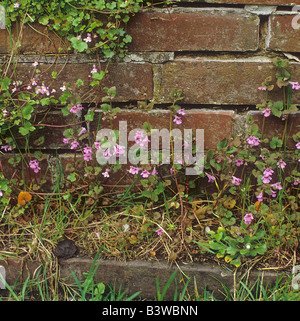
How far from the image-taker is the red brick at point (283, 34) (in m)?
1.36

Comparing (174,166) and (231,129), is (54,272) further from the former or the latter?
(231,129)

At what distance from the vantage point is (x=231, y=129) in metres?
1.46

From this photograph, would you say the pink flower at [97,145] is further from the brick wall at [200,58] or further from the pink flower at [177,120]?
the pink flower at [177,120]

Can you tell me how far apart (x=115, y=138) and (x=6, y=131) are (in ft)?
A: 1.49

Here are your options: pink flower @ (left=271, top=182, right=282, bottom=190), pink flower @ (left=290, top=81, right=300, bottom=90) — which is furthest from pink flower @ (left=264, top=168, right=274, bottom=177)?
pink flower @ (left=290, top=81, right=300, bottom=90)

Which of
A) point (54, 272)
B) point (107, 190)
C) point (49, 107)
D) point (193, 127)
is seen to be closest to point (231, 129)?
point (193, 127)

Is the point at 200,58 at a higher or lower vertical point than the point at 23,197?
higher

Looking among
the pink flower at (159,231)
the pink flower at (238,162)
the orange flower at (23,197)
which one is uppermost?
the pink flower at (238,162)

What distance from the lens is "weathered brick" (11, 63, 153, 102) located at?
142cm

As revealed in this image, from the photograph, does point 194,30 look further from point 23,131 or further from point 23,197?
point 23,197

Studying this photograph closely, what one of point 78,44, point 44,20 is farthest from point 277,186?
point 44,20

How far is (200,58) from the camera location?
1411 mm

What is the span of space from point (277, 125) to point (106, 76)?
673 millimetres

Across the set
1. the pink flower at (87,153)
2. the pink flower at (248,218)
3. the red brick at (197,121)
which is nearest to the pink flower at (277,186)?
the pink flower at (248,218)
